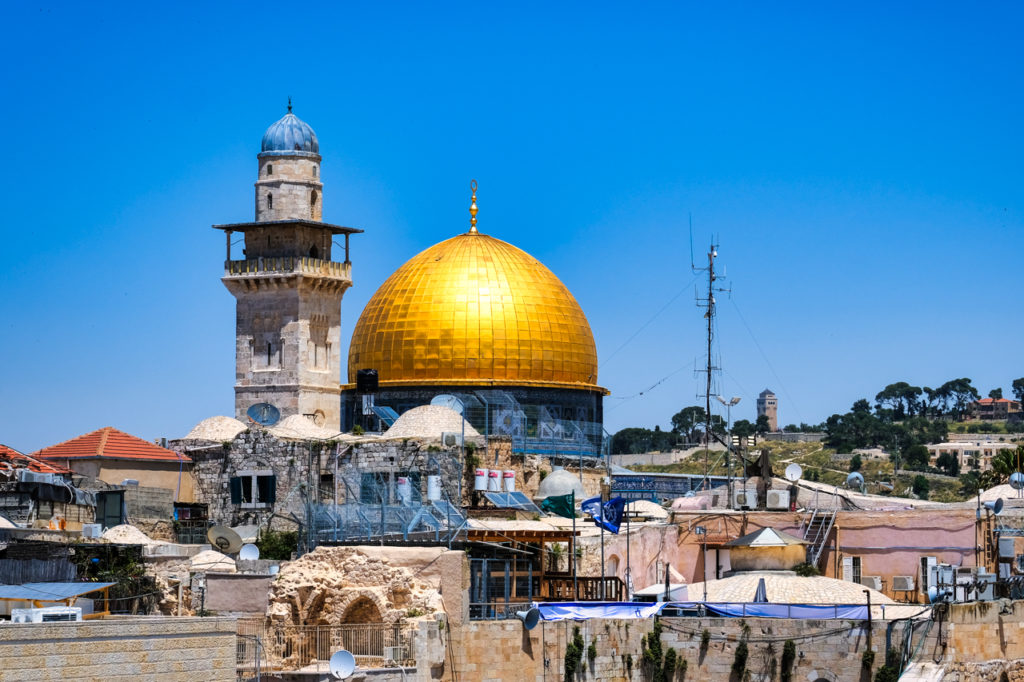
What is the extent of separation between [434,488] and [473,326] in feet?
25.1

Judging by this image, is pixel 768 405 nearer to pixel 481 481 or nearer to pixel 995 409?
pixel 995 409

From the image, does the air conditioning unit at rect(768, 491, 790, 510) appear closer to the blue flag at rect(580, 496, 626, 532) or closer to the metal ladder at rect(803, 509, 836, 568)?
the metal ladder at rect(803, 509, 836, 568)

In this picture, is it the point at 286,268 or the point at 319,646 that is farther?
the point at 286,268

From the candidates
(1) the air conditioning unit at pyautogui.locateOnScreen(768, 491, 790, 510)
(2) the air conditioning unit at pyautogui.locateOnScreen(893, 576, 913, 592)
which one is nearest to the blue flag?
(1) the air conditioning unit at pyautogui.locateOnScreen(768, 491, 790, 510)

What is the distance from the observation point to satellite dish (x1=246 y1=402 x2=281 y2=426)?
51375 mm

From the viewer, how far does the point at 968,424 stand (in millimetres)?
147125

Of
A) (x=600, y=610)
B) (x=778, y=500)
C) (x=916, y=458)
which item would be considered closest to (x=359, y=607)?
(x=600, y=610)

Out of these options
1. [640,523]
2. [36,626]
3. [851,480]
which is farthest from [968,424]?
[36,626]

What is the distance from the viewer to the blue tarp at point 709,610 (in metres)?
34.8

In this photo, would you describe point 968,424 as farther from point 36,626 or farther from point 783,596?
point 36,626

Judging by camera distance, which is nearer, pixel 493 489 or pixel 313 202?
pixel 493 489

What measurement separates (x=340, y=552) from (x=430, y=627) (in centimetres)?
292

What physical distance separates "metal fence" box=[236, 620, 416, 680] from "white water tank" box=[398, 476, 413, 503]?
8718mm

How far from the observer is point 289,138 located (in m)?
53.2
